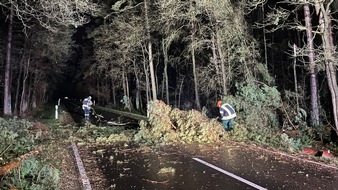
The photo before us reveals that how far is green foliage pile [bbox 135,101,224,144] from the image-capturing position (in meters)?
13.0

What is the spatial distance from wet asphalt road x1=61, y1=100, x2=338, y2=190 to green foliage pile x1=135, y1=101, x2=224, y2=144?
3.86 feet

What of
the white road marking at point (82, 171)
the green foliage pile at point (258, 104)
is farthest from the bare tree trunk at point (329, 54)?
the white road marking at point (82, 171)

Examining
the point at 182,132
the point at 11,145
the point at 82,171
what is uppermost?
the point at 11,145

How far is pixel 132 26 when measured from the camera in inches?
1053

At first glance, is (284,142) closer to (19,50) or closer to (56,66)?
(19,50)

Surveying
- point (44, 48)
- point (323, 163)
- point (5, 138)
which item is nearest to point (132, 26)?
point (44, 48)

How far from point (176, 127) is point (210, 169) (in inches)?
234

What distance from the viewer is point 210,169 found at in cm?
856

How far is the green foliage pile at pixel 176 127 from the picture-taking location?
13.0 m

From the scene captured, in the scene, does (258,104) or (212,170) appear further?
(258,104)

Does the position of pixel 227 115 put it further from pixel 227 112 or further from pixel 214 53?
pixel 214 53

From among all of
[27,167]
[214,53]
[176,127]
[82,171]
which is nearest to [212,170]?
[82,171]

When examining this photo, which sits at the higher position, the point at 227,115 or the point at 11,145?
the point at 227,115

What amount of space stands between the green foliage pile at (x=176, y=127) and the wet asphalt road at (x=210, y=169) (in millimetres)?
1177
